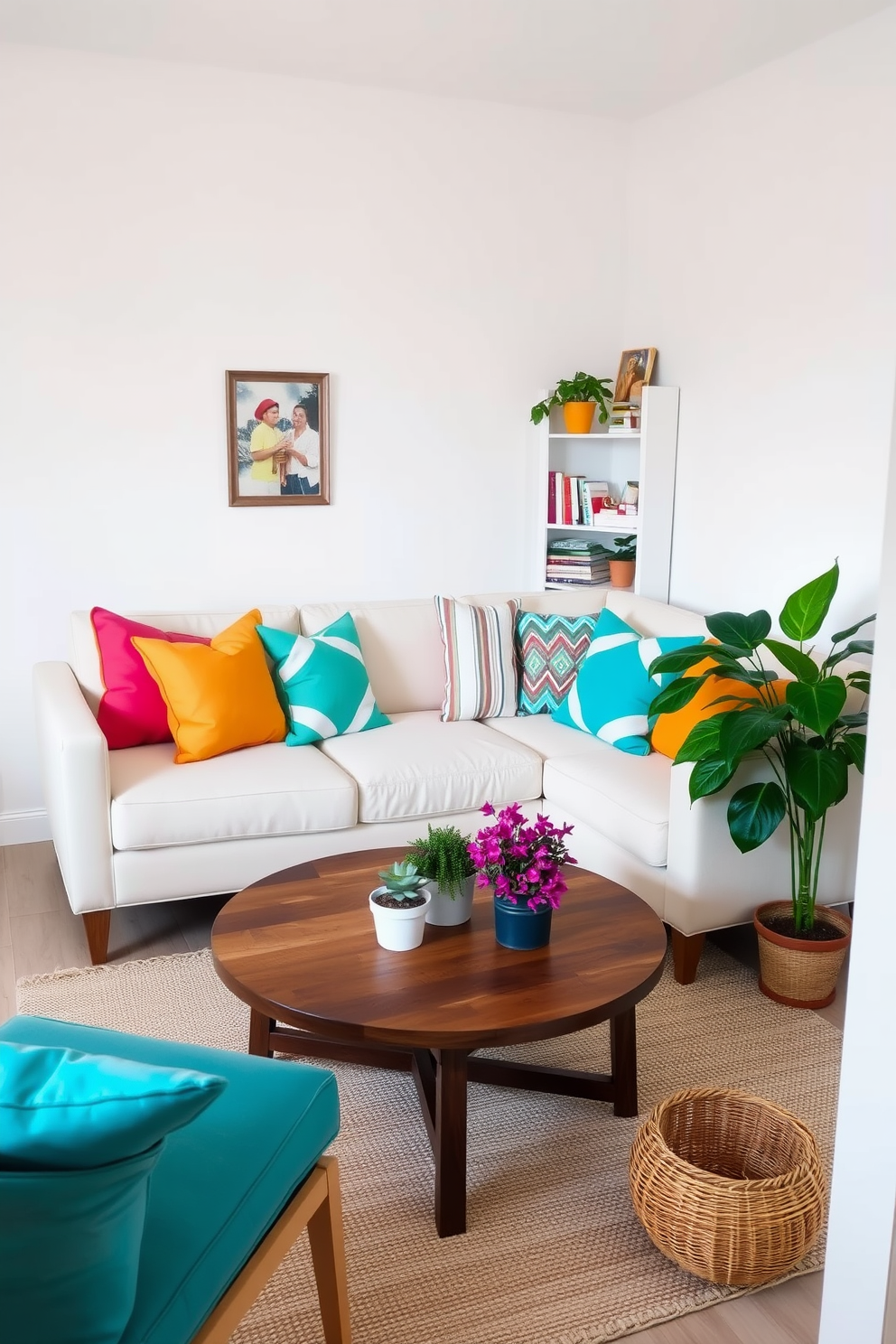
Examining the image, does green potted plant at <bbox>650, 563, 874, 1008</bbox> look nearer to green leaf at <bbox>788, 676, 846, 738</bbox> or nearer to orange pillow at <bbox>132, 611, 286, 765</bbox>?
green leaf at <bbox>788, 676, 846, 738</bbox>

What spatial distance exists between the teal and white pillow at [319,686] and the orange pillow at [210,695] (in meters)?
0.09

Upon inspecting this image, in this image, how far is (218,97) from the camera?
12.6 ft

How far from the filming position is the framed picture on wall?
4047 millimetres

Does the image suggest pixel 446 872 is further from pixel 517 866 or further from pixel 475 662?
pixel 475 662

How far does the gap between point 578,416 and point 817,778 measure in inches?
82.0

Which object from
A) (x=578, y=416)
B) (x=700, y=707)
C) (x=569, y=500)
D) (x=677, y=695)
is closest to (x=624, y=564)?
(x=569, y=500)

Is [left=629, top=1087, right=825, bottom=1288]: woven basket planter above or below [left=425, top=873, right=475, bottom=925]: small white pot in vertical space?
below

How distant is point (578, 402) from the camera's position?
14.2 ft

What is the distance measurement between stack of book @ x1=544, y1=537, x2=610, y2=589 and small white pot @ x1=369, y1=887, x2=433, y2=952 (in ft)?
7.91

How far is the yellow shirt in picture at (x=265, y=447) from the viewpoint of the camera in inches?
161

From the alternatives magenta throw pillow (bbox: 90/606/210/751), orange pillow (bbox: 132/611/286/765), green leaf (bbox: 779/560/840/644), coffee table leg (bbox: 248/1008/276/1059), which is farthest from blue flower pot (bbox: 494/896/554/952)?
magenta throw pillow (bbox: 90/606/210/751)

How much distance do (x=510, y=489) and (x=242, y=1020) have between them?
2.47m

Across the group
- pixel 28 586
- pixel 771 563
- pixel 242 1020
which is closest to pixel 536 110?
pixel 771 563

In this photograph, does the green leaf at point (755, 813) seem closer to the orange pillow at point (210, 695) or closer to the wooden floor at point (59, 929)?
the wooden floor at point (59, 929)
